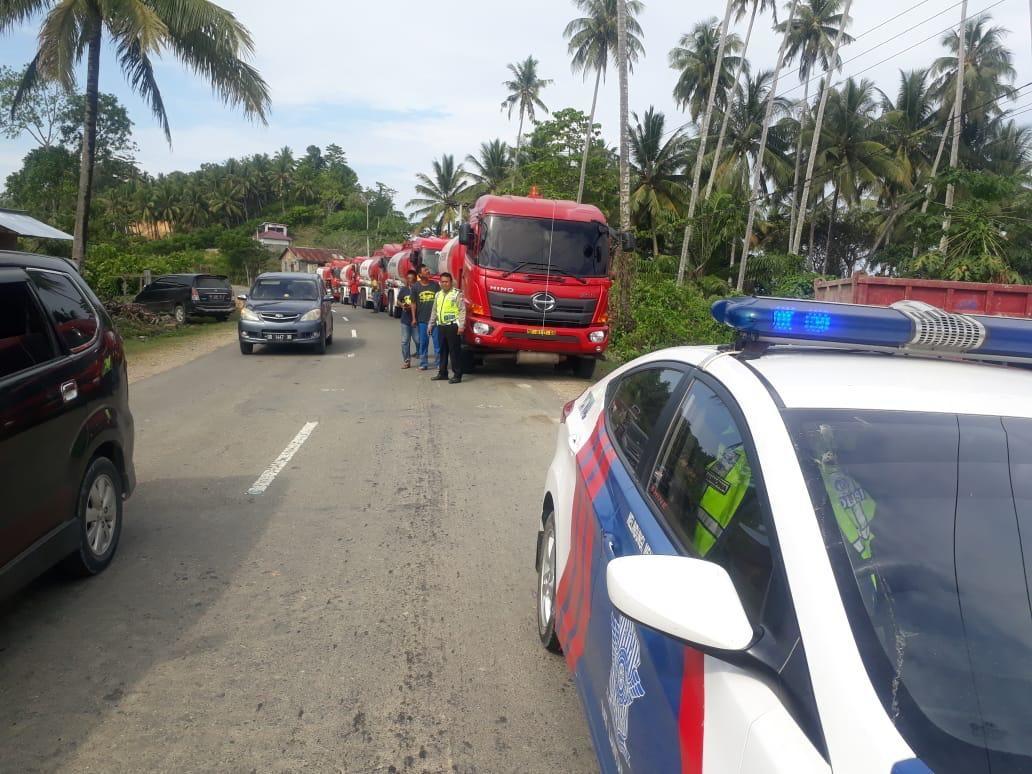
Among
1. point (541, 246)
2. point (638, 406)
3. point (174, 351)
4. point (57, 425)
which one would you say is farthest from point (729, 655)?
point (174, 351)

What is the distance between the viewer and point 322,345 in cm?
1688

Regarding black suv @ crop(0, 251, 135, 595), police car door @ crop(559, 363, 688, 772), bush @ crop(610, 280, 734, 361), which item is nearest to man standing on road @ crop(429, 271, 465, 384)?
bush @ crop(610, 280, 734, 361)

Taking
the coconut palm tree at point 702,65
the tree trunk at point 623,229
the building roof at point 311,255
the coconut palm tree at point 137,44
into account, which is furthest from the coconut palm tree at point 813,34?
the building roof at point 311,255

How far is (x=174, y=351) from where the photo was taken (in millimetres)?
17906

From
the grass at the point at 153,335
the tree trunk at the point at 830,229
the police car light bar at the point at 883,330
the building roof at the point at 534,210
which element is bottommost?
the grass at the point at 153,335

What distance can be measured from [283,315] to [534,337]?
602 centimetres

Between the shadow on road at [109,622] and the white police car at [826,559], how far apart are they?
2080 mm

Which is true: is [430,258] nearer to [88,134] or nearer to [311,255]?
[88,134]

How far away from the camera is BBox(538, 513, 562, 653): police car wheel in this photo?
378 centimetres

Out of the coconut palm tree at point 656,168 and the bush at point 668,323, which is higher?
the coconut palm tree at point 656,168

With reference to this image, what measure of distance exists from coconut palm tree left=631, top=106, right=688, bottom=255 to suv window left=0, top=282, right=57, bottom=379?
3934 centimetres

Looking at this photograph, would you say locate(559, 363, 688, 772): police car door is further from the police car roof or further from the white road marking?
the white road marking

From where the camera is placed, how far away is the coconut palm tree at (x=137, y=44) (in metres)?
15.9

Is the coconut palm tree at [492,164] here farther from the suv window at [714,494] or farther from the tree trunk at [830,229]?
the suv window at [714,494]
